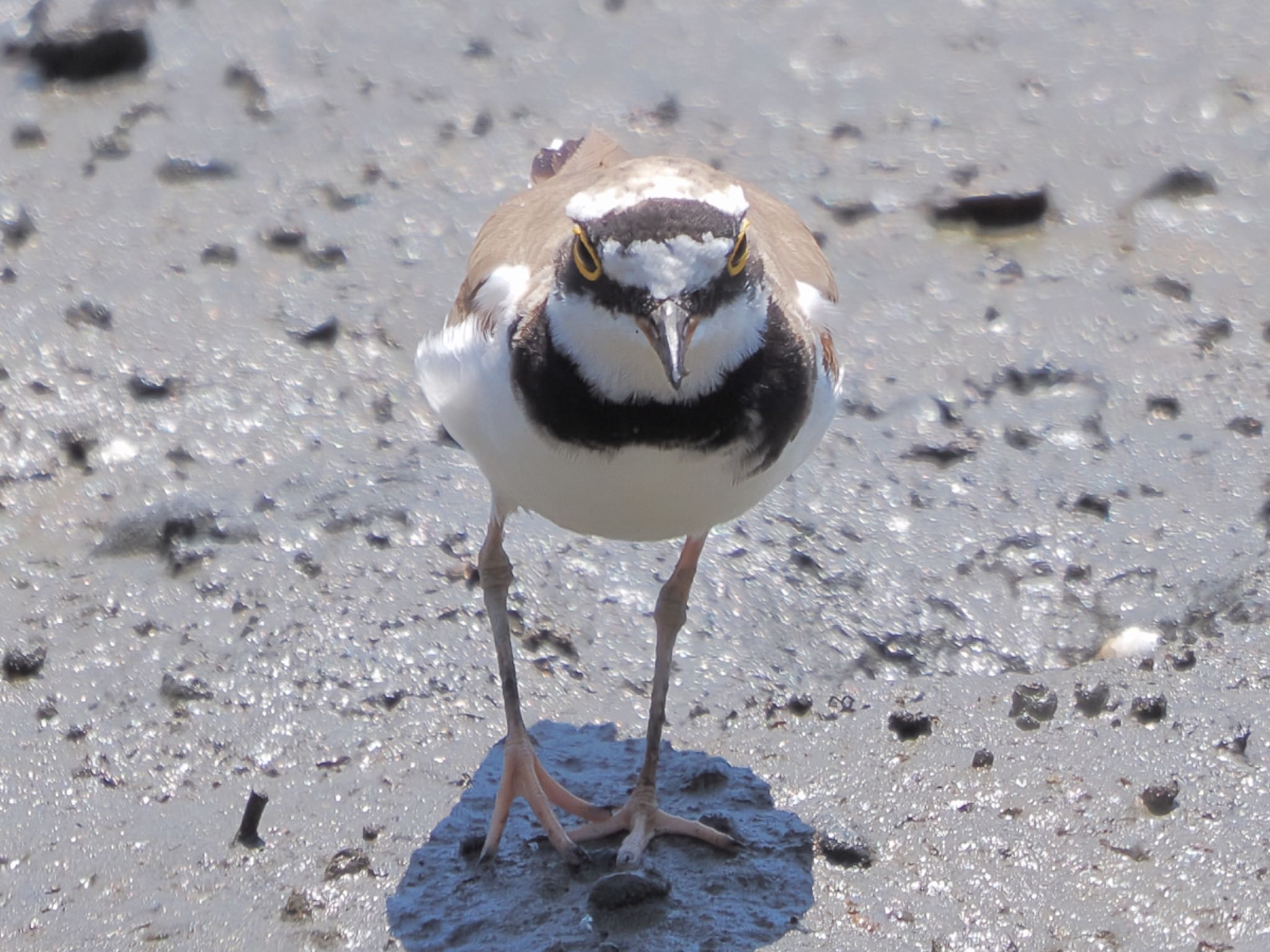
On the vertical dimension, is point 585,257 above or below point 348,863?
above

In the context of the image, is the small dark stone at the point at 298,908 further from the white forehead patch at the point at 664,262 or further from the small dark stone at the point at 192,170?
the small dark stone at the point at 192,170

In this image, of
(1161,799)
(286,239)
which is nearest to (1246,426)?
(1161,799)

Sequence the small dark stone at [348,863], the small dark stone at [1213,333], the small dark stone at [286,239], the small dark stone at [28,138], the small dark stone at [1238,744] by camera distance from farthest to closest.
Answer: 1. the small dark stone at [28,138]
2. the small dark stone at [286,239]
3. the small dark stone at [1213,333]
4. the small dark stone at [1238,744]
5. the small dark stone at [348,863]

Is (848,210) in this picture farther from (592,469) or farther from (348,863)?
(348,863)

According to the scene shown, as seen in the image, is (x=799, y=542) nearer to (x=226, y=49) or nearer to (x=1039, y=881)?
(x=1039, y=881)

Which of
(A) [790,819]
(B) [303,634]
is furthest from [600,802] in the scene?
(B) [303,634]

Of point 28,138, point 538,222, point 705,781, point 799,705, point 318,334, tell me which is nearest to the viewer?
point 538,222

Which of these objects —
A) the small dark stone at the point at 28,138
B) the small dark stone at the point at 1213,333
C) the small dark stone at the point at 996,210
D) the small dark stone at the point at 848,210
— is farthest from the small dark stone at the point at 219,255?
the small dark stone at the point at 1213,333
